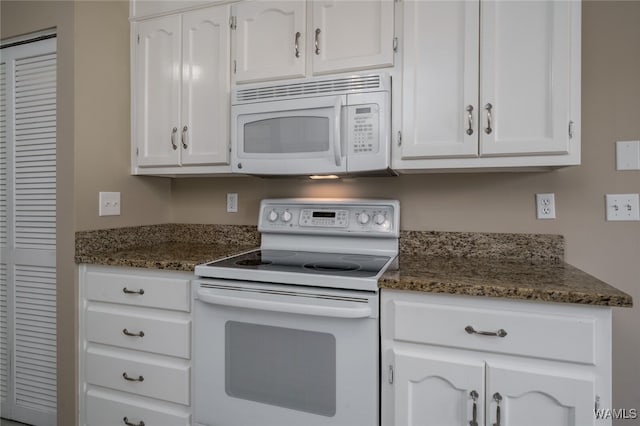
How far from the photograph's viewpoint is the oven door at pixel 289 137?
64.0 inches

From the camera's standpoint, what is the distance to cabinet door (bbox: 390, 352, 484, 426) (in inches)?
48.8

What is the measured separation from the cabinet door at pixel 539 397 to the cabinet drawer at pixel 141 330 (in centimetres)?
119

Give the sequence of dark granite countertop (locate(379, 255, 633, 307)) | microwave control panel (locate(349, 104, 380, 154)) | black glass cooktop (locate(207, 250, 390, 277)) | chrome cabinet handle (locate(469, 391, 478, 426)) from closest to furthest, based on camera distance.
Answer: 1. dark granite countertop (locate(379, 255, 633, 307))
2. chrome cabinet handle (locate(469, 391, 478, 426))
3. black glass cooktop (locate(207, 250, 390, 277))
4. microwave control panel (locate(349, 104, 380, 154))

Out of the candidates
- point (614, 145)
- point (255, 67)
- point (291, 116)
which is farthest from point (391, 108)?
point (614, 145)

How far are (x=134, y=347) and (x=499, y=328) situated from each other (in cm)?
151

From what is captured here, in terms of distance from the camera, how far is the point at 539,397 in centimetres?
118

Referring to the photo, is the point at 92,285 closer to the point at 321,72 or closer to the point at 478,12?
the point at 321,72

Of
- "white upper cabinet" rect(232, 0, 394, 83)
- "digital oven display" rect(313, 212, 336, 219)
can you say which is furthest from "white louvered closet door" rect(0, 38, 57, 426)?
"digital oven display" rect(313, 212, 336, 219)

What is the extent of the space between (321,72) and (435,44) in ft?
1.62

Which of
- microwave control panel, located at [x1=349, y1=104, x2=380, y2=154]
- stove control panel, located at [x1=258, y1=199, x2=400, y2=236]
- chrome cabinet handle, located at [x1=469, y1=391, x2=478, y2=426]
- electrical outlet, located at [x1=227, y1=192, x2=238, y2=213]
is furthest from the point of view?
electrical outlet, located at [x1=227, y1=192, x2=238, y2=213]

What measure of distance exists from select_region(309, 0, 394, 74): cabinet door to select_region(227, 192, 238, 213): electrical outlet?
0.90m

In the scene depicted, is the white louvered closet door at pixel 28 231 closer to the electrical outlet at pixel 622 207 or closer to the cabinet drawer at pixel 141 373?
the cabinet drawer at pixel 141 373

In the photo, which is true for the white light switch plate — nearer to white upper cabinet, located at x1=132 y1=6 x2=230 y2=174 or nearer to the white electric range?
the white electric range

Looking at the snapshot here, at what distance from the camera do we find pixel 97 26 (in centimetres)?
187
